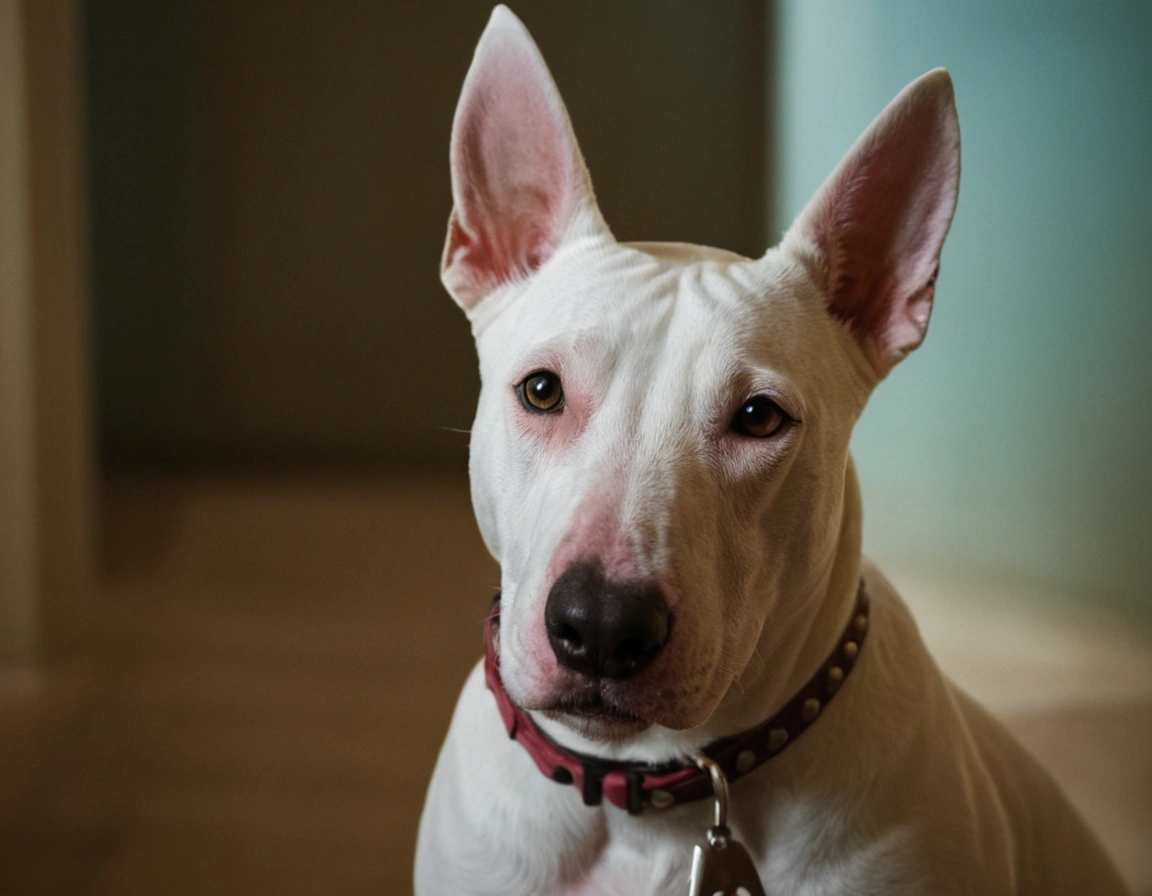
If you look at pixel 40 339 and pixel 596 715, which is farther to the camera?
pixel 40 339

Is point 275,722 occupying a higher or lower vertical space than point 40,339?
lower

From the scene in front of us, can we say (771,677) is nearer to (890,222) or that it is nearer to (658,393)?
(658,393)

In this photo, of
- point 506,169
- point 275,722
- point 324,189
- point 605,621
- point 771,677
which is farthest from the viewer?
point 324,189

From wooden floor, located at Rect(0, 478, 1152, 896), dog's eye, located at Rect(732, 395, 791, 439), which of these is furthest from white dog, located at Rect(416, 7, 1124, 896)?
wooden floor, located at Rect(0, 478, 1152, 896)

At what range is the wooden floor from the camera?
236cm

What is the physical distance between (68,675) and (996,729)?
8.08 feet

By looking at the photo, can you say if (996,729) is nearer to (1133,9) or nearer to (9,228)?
(1133,9)

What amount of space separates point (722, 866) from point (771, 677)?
0.66 ft

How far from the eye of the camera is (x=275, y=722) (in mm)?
2984

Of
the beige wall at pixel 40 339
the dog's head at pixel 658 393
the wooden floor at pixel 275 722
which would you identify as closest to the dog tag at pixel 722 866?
the dog's head at pixel 658 393

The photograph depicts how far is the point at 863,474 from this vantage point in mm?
2943

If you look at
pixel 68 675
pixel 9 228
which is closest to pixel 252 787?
pixel 68 675

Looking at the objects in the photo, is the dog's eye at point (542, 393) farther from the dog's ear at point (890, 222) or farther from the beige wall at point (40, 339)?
the beige wall at point (40, 339)

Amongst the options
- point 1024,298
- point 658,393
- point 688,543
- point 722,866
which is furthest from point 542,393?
point 1024,298
